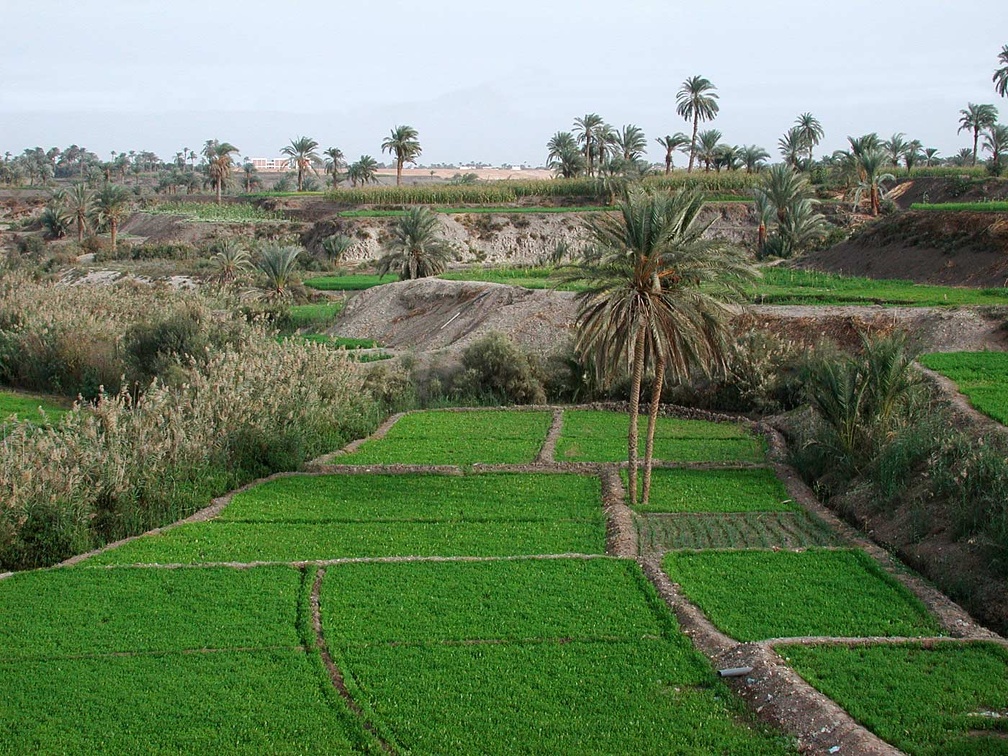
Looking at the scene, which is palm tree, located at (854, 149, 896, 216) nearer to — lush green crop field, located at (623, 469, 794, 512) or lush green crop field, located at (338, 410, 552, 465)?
lush green crop field, located at (338, 410, 552, 465)

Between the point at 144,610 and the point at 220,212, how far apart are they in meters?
74.7

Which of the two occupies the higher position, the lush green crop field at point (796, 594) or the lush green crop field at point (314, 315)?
the lush green crop field at point (314, 315)

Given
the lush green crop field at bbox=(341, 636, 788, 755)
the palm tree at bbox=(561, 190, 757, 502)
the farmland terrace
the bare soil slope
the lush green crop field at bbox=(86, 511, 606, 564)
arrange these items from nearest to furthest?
the lush green crop field at bbox=(341, 636, 788, 755) < the farmland terrace < the lush green crop field at bbox=(86, 511, 606, 564) < the palm tree at bbox=(561, 190, 757, 502) < the bare soil slope

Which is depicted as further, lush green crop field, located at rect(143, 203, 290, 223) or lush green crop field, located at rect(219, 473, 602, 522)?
lush green crop field, located at rect(143, 203, 290, 223)

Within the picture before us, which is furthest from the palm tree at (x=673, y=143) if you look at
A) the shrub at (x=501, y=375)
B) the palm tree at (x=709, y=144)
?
the shrub at (x=501, y=375)

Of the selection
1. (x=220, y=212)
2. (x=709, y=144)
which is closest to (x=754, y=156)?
(x=709, y=144)

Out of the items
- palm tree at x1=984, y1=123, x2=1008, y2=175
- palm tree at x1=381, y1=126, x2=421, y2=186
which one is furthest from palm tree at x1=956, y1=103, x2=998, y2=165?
palm tree at x1=381, y1=126, x2=421, y2=186

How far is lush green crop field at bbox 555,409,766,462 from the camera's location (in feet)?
70.5

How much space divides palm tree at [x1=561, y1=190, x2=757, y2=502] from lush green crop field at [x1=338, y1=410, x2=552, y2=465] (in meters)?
5.49

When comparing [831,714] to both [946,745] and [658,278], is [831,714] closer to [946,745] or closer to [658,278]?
[946,745]

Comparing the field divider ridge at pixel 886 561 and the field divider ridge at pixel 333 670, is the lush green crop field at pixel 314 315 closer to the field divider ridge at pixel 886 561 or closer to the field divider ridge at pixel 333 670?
the field divider ridge at pixel 886 561

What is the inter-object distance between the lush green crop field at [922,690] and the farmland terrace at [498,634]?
0.10 feet

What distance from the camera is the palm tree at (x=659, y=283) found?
1628 cm

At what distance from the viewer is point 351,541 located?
16.2m
